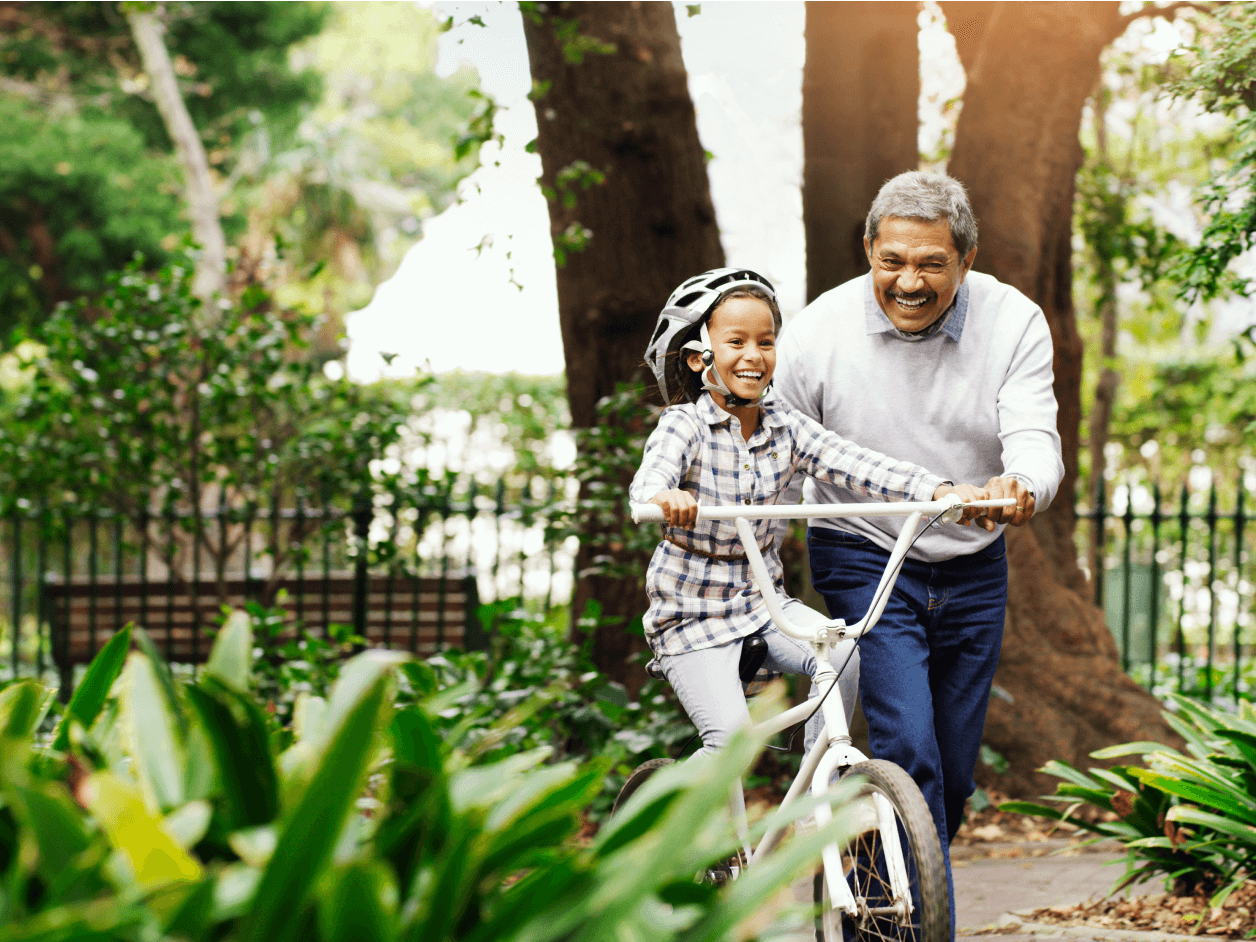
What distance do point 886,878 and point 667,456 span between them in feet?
3.46

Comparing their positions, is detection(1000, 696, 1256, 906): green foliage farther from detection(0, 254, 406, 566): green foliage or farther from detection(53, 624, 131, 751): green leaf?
detection(0, 254, 406, 566): green foliage

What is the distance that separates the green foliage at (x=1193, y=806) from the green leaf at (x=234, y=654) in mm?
2824

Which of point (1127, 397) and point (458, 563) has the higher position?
point (1127, 397)

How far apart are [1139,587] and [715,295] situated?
30.1 feet

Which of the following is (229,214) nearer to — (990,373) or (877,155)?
(877,155)

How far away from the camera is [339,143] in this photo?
22.7 metres

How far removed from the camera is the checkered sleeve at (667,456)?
258 centimetres

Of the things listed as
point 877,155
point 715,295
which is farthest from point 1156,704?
point 715,295

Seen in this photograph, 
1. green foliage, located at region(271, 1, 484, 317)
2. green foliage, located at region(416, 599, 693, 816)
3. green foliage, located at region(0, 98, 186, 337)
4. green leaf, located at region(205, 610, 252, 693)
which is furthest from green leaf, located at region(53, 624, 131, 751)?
green foliage, located at region(271, 1, 484, 317)

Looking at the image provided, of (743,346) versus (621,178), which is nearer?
(743,346)

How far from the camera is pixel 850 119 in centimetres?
536

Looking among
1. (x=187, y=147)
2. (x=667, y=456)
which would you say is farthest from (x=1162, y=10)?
(x=187, y=147)

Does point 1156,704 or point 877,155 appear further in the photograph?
point 1156,704

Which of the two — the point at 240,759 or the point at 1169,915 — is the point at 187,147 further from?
the point at 240,759
